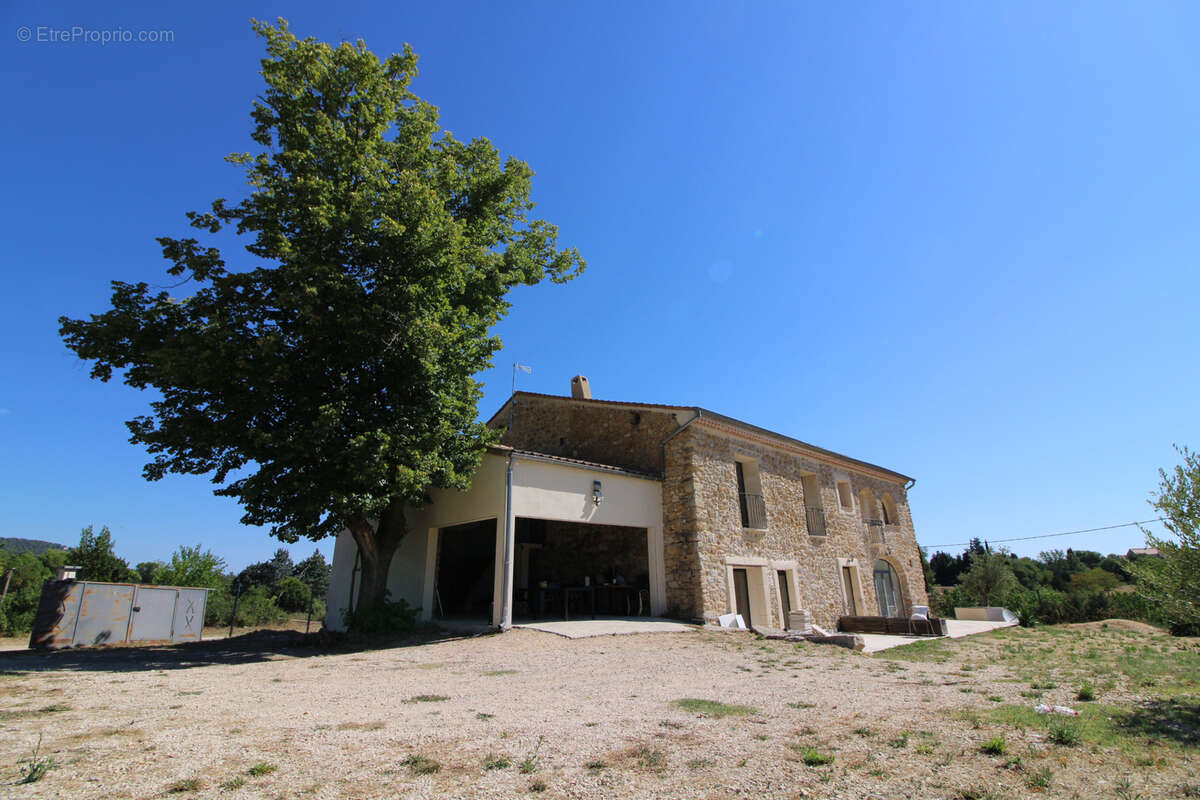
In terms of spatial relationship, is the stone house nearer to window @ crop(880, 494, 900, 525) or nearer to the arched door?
the arched door

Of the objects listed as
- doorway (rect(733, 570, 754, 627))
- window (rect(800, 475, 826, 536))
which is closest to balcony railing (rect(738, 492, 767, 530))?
doorway (rect(733, 570, 754, 627))

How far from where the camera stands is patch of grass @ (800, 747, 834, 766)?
342 cm

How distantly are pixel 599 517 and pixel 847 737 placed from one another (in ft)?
27.3

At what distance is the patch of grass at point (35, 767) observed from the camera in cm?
295

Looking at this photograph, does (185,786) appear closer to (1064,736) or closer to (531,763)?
(531,763)

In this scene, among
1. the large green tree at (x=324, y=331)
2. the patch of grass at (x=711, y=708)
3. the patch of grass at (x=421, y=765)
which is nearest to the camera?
the patch of grass at (x=421, y=765)

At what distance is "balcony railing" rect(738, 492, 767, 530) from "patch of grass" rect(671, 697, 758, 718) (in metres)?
9.42

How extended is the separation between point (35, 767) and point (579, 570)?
12.3 m

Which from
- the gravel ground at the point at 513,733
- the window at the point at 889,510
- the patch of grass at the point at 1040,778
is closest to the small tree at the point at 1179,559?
the gravel ground at the point at 513,733

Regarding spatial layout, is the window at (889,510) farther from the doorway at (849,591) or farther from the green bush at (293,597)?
the green bush at (293,597)

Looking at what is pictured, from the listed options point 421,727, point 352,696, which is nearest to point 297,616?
point 352,696

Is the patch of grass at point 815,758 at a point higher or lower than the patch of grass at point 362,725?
lower

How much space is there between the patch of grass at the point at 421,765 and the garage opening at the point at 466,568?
1202 cm

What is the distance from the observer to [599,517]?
12.1m
